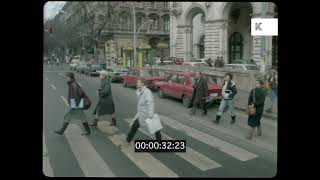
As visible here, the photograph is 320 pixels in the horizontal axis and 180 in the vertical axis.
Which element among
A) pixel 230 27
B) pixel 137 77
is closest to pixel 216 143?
pixel 137 77

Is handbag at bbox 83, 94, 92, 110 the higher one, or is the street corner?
handbag at bbox 83, 94, 92, 110

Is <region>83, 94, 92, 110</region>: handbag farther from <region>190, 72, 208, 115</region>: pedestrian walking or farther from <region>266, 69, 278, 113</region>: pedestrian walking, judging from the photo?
<region>190, 72, 208, 115</region>: pedestrian walking

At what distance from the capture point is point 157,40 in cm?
496

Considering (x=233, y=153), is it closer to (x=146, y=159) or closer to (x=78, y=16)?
(x=146, y=159)

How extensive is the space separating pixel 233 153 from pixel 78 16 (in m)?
2.96

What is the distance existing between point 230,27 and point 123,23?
3022 millimetres

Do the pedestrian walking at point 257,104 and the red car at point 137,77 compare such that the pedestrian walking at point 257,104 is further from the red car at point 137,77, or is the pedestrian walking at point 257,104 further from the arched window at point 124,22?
the arched window at point 124,22

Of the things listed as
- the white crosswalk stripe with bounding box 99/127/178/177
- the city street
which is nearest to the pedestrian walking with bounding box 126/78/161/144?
the city street

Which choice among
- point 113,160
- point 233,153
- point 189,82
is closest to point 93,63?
point 113,160

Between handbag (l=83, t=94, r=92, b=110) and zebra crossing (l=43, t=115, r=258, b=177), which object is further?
handbag (l=83, t=94, r=92, b=110)

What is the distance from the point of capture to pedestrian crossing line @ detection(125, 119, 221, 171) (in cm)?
442

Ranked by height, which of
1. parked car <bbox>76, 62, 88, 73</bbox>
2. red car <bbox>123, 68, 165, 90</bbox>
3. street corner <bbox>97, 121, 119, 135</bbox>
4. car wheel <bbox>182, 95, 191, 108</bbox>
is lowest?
street corner <bbox>97, 121, 119, 135</bbox>
